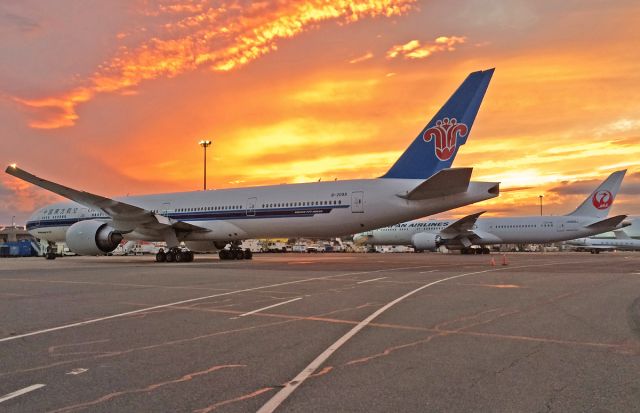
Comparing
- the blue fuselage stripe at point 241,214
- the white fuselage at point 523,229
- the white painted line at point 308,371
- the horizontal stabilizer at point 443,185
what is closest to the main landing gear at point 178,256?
the blue fuselage stripe at point 241,214

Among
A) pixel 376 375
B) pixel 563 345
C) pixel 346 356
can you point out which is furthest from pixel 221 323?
pixel 563 345

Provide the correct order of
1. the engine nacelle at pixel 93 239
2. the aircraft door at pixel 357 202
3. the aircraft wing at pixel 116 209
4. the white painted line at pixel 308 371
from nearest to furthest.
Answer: the white painted line at pixel 308 371 < the aircraft door at pixel 357 202 < the aircraft wing at pixel 116 209 < the engine nacelle at pixel 93 239

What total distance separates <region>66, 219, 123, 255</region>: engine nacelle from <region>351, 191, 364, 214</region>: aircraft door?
13344 mm

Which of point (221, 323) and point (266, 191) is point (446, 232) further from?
point (221, 323)

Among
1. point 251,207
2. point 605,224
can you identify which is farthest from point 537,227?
point 251,207

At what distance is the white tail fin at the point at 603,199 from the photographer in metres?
46.4

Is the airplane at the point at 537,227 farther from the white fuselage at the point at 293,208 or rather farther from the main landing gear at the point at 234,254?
the white fuselage at the point at 293,208

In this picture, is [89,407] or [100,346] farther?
[100,346]

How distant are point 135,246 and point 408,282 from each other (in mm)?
52819

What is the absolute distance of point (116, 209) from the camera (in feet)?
83.9

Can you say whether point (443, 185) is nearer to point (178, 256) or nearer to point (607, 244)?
point (178, 256)

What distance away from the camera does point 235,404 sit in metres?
3.81

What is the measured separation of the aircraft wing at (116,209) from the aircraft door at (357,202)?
30.7 feet

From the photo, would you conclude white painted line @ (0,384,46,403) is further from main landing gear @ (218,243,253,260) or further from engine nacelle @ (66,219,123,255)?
main landing gear @ (218,243,253,260)
